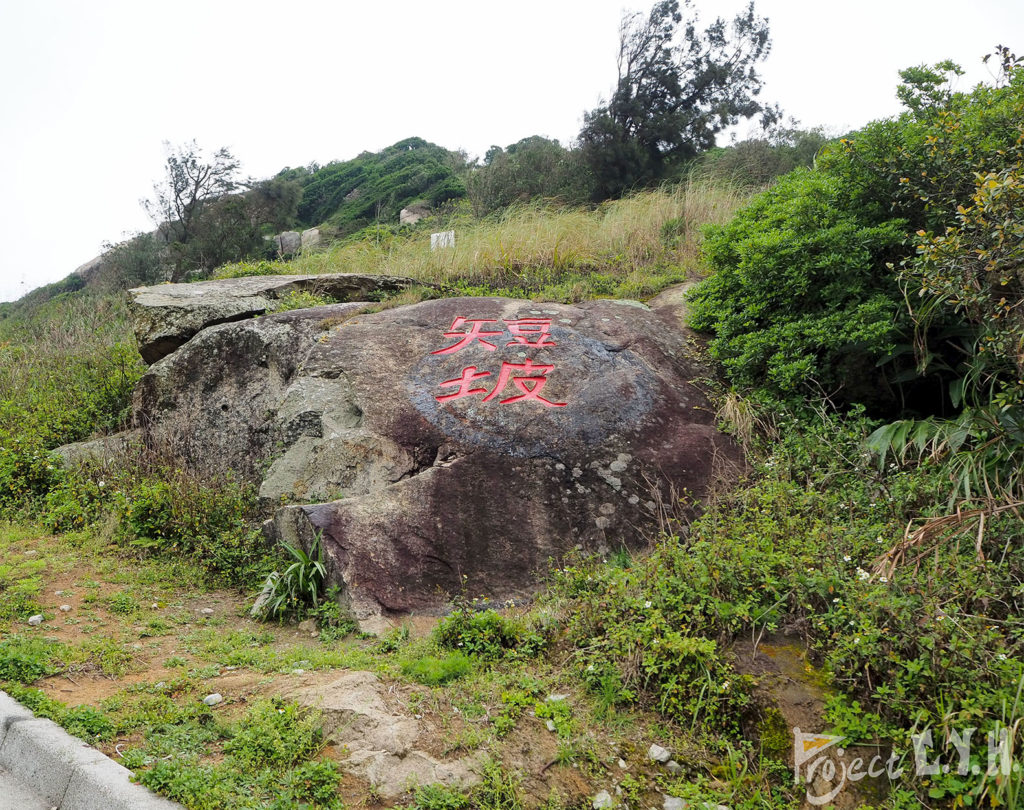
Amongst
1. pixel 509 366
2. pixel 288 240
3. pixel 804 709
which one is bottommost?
pixel 804 709

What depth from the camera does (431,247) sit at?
9961 mm

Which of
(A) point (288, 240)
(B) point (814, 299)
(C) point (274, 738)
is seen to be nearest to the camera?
(C) point (274, 738)

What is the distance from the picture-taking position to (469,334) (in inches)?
255

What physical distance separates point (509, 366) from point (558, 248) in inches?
151

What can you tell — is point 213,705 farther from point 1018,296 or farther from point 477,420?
point 1018,296

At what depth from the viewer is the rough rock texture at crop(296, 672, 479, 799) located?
275 centimetres

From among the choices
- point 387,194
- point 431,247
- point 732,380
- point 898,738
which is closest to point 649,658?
point 898,738

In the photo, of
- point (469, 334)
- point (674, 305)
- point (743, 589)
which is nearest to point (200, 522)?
point (469, 334)

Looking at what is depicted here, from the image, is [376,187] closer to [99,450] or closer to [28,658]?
[99,450]

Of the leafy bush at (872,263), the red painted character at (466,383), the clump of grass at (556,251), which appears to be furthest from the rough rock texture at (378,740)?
the clump of grass at (556,251)

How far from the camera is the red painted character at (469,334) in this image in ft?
20.6

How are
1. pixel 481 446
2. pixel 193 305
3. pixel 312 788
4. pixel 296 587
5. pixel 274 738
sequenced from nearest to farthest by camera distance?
pixel 312 788 → pixel 274 738 → pixel 296 587 → pixel 481 446 → pixel 193 305

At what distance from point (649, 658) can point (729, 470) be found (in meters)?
2.46

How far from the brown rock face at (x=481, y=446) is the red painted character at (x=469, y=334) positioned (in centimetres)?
2
